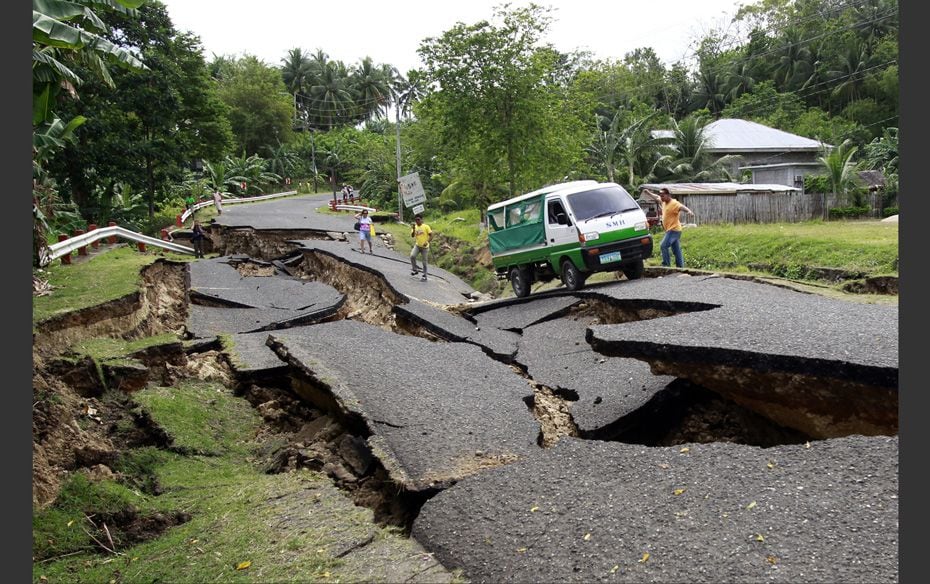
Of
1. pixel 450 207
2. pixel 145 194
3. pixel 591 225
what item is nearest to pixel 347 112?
pixel 450 207

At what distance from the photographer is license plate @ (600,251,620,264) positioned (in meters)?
13.6

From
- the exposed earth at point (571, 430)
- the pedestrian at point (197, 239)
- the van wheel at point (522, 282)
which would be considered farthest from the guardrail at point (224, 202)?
the exposed earth at point (571, 430)

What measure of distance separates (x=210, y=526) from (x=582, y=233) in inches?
395

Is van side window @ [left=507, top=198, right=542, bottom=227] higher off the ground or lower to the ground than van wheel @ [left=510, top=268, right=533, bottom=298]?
higher

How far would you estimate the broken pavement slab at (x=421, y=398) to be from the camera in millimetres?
5488

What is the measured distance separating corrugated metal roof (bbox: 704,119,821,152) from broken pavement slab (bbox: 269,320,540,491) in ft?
113

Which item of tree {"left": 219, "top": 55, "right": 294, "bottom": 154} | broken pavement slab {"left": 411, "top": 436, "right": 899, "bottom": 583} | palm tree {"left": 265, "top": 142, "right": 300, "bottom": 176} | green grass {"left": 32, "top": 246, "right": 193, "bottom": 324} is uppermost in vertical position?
tree {"left": 219, "top": 55, "right": 294, "bottom": 154}

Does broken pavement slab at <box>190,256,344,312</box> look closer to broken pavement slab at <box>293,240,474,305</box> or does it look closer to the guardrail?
broken pavement slab at <box>293,240,474,305</box>

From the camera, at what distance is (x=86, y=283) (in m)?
12.3

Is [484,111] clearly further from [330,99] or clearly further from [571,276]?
[330,99]

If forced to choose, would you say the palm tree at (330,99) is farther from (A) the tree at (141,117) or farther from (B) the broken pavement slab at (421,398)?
(B) the broken pavement slab at (421,398)

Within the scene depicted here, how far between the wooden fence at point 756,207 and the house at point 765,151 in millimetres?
13339

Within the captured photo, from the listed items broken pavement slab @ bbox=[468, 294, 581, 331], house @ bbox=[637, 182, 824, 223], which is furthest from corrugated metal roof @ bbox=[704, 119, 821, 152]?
broken pavement slab @ bbox=[468, 294, 581, 331]

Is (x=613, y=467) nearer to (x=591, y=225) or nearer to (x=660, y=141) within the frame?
(x=591, y=225)
